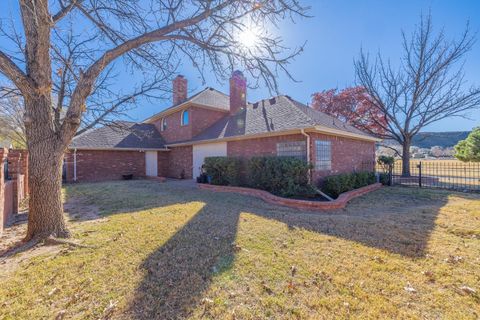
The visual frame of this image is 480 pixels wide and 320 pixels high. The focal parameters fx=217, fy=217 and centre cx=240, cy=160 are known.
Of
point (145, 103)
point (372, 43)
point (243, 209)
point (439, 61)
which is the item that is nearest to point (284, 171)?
point (243, 209)

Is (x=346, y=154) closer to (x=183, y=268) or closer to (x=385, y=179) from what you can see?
(x=385, y=179)

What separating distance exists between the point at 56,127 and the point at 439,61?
20434mm

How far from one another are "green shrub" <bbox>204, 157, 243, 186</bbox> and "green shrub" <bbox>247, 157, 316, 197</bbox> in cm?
151

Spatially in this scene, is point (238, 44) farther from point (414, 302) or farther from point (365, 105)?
point (365, 105)

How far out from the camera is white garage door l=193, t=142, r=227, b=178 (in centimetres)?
1317

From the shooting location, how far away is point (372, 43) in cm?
1478

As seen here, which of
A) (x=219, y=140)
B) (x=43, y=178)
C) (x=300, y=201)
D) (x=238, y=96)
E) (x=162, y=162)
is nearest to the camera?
(x=43, y=178)

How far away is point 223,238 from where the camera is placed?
4188mm

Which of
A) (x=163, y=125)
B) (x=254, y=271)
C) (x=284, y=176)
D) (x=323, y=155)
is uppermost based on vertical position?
(x=163, y=125)

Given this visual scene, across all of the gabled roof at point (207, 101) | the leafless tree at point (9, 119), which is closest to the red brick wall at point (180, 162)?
the gabled roof at point (207, 101)

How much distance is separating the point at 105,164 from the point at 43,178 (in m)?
13.5

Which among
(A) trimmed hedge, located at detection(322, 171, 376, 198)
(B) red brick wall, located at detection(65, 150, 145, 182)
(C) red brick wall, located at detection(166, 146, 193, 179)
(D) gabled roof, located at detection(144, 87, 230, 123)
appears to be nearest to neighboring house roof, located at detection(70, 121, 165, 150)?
(B) red brick wall, located at detection(65, 150, 145, 182)

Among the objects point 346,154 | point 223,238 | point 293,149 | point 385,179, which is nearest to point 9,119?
point 293,149

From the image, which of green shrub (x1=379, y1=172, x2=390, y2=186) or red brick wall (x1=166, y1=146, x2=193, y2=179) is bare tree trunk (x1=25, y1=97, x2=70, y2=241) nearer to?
red brick wall (x1=166, y1=146, x2=193, y2=179)
